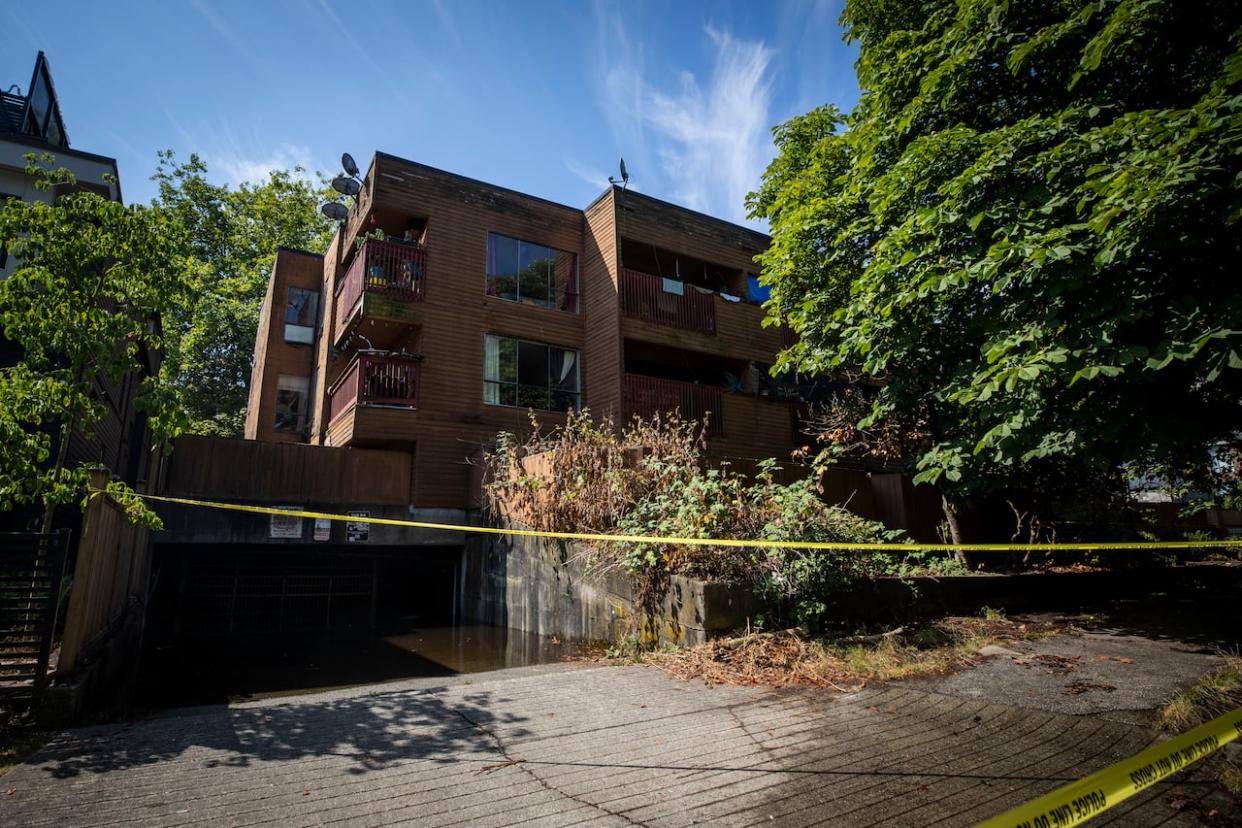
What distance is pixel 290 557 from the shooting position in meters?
14.0

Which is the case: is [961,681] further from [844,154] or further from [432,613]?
[432,613]

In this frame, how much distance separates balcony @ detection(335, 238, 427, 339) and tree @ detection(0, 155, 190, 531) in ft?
27.6

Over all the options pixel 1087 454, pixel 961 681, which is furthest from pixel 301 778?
pixel 1087 454

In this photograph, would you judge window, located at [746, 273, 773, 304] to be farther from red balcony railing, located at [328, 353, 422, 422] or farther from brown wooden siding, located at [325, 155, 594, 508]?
red balcony railing, located at [328, 353, 422, 422]

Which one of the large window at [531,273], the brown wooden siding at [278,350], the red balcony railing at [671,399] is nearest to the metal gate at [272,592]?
the brown wooden siding at [278,350]

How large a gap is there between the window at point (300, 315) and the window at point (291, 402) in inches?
53.2

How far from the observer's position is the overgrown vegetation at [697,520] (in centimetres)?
642

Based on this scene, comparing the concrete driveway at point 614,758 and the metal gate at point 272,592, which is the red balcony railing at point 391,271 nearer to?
the metal gate at point 272,592

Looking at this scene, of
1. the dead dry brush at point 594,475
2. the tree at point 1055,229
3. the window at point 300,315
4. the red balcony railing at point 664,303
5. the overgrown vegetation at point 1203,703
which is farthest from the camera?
the window at point 300,315

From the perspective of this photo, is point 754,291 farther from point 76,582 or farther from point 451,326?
point 76,582

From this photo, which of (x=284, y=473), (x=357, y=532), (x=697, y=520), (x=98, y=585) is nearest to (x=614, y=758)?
(x=697, y=520)

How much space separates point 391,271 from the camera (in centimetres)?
1464

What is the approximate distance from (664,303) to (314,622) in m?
11.9

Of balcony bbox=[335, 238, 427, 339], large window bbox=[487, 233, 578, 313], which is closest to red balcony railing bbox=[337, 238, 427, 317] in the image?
balcony bbox=[335, 238, 427, 339]
